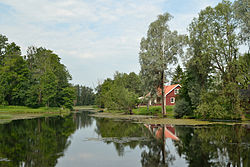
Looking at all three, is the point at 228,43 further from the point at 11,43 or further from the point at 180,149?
the point at 11,43

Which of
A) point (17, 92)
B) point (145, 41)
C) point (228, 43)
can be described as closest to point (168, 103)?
point (145, 41)

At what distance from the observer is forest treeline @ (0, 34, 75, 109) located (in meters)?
63.4

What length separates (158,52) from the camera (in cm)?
4022

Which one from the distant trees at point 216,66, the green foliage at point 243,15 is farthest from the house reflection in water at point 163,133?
the green foliage at point 243,15

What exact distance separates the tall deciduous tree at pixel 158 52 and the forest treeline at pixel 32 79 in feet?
109

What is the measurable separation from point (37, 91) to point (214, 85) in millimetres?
49520

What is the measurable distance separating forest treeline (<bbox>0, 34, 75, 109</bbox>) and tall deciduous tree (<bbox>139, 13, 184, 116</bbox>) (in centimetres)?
3321

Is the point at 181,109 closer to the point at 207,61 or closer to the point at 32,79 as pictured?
the point at 207,61

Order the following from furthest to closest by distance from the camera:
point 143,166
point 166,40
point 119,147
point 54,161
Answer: point 166,40, point 119,147, point 54,161, point 143,166

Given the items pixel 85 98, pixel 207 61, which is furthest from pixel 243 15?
pixel 85 98

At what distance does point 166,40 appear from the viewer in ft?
131

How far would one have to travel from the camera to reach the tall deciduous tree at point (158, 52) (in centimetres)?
3912

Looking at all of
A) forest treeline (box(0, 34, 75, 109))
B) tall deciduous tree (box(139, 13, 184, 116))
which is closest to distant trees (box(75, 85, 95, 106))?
forest treeline (box(0, 34, 75, 109))

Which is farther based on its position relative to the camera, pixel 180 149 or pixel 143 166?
pixel 180 149
